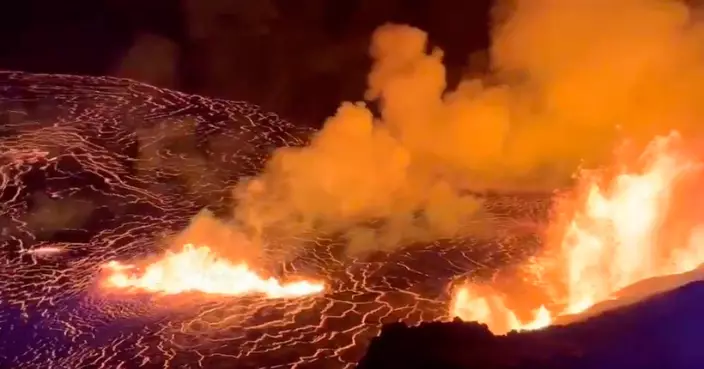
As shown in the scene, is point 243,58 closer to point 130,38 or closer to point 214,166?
point 130,38

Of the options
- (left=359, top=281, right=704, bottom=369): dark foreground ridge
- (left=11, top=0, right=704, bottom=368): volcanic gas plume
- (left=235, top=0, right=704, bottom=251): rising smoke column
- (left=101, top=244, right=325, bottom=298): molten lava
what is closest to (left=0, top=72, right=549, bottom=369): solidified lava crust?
(left=11, top=0, right=704, bottom=368): volcanic gas plume

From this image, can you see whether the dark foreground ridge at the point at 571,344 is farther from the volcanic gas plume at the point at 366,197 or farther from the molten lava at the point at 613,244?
the molten lava at the point at 613,244

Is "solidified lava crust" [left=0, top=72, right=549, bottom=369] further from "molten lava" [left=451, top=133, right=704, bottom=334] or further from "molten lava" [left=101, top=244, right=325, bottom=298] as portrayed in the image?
"molten lava" [left=451, top=133, right=704, bottom=334]

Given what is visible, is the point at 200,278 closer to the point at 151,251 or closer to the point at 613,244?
the point at 151,251

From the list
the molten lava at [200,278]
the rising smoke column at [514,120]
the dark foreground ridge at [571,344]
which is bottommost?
the dark foreground ridge at [571,344]

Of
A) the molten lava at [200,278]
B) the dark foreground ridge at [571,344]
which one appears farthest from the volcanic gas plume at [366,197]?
the dark foreground ridge at [571,344]

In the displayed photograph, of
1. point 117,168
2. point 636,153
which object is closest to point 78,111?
point 117,168
